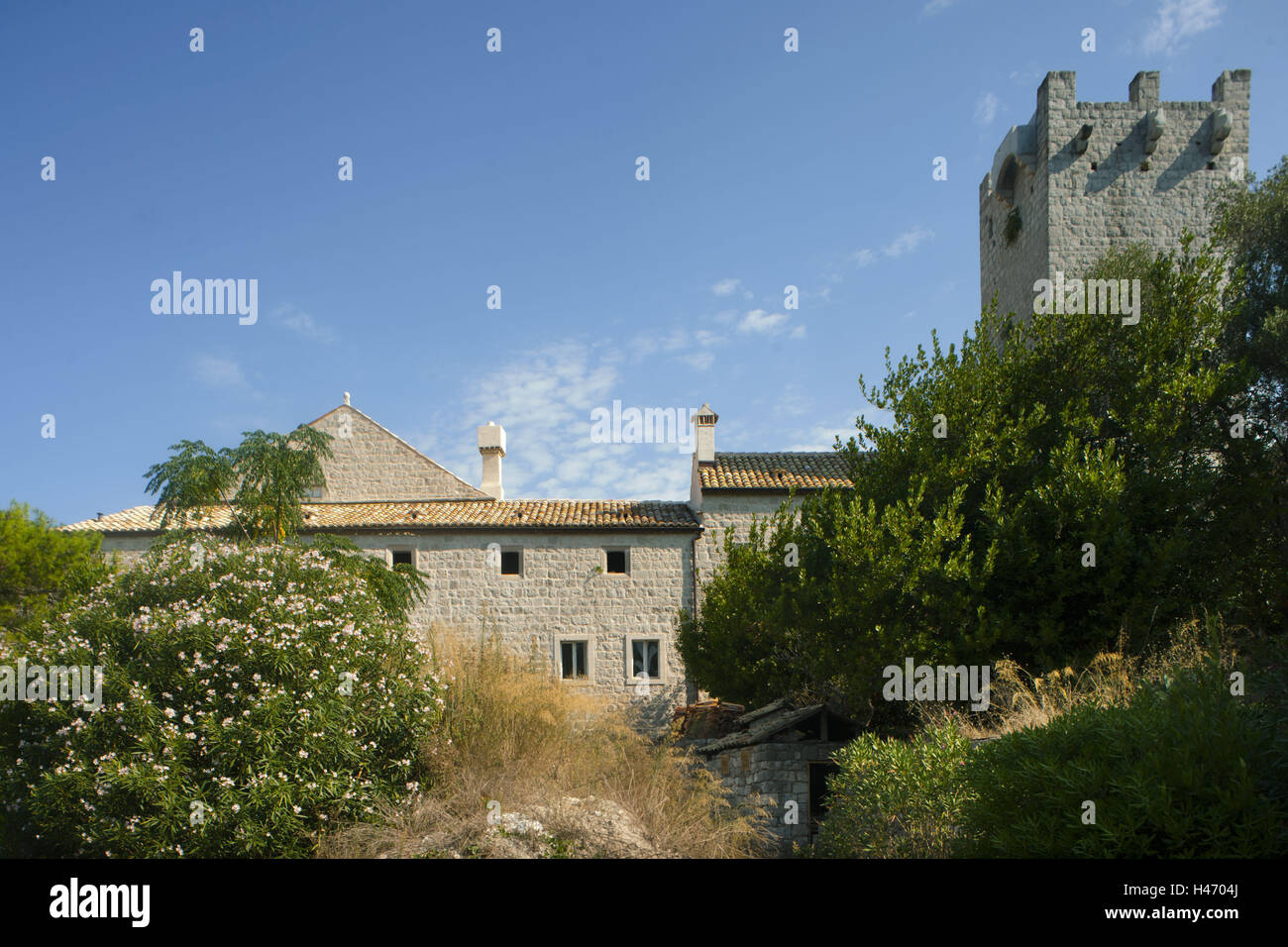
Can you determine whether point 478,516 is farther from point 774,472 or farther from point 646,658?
point 774,472

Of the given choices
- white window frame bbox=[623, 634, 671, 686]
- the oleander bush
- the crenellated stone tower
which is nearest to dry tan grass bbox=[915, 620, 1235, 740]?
the oleander bush

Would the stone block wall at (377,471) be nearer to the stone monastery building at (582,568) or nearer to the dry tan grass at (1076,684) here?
the stone monastery building at (582,568)

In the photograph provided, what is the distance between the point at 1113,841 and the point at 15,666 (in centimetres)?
1098

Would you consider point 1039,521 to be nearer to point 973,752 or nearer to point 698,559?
point 973,752

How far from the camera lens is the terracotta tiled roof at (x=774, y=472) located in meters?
21.9

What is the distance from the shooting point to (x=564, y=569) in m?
21.7

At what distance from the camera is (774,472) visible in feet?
75.3

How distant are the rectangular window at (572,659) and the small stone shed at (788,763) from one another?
7.38 metres

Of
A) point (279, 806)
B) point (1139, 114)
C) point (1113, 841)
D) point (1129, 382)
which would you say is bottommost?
point (279, 806)

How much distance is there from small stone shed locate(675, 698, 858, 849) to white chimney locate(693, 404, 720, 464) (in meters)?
10.1

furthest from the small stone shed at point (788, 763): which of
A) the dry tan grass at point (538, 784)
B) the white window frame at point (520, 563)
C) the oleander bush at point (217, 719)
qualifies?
the white window frame at point (520, 563)

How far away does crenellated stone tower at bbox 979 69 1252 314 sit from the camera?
20.7 m

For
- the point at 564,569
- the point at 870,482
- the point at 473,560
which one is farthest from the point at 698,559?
the point at 870,482

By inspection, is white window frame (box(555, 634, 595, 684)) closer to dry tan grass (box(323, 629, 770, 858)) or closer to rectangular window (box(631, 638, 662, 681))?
rectangular window (box(631, 638, 662, 681))
